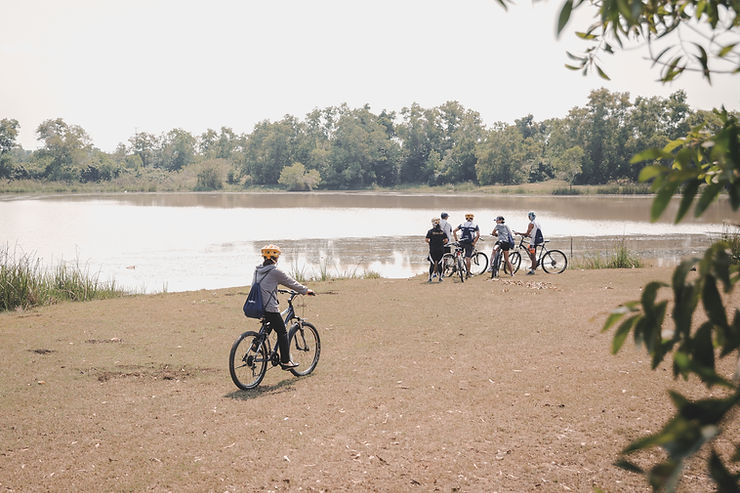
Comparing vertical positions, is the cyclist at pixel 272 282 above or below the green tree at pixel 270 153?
below

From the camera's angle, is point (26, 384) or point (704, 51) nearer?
point (704, 51)

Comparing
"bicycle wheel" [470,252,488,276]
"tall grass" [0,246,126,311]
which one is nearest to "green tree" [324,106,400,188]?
"bicycle wheel" [470,252,488,276]

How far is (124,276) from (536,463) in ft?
60.5

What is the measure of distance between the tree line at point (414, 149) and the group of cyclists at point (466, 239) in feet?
217

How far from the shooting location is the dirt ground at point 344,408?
5.34m

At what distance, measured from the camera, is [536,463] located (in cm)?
543

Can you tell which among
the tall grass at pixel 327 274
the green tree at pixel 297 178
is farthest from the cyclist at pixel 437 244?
the green tree at pixel 297 178

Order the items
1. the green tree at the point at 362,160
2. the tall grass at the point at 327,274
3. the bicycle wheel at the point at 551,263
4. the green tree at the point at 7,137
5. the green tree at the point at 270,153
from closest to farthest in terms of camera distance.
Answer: the tall grass at the point at 327,274, the bicycle wheel at the point at 551,263, the green tree at the point at 7,137, the green tree at the point at 362,160, the green tree at the point at 270,153

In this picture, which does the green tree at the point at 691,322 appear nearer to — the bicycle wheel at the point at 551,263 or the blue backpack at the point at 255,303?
the blue backpack at the point at 255,303

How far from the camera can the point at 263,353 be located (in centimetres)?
793

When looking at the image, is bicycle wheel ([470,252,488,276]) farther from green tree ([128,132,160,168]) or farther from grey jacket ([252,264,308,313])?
green tree ([128,132,160,168])

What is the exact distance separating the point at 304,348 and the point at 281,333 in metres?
0.65

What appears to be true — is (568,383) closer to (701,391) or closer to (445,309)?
(701,391)

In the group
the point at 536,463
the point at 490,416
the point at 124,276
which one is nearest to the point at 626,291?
the point at 490,416
